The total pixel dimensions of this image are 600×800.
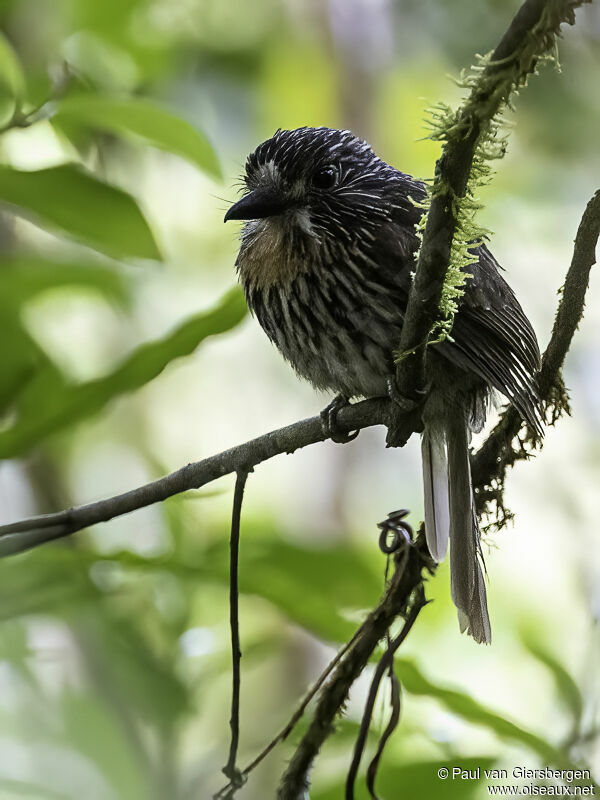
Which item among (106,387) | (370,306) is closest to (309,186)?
(370,306)

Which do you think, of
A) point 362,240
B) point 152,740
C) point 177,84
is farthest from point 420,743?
point 177,84

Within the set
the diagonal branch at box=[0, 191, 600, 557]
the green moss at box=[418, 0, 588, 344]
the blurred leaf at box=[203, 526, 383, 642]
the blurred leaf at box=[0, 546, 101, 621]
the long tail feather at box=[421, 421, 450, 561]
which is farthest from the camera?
the long tail feather at box=[421, 421, 450, 561]

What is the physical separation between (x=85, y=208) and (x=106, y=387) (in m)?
0.21

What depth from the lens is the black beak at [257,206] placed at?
1644 millimetres

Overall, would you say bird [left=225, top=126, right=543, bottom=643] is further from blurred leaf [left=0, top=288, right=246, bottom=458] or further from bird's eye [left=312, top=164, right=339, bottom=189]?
blurred leaf [left=0, top=288, right=246, bottom=458]

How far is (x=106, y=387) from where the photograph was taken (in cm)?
113

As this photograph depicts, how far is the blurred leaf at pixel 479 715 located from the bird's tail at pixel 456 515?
275 mm

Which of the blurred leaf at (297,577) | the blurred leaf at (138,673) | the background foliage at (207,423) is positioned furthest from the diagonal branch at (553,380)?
the blurred leaf at (138,673)

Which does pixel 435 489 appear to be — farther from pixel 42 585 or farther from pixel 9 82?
pixel 9 82

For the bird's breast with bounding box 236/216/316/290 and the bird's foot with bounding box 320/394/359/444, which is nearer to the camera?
the bird's foot with bounding box 320/394/359/444

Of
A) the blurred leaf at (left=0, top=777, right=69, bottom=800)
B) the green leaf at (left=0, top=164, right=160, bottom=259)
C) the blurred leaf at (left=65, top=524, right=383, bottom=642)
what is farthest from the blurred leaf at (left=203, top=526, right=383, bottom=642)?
the green leaf at (left=0, top=164, right=160, bottom=259)

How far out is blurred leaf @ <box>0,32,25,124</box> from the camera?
1129 mm

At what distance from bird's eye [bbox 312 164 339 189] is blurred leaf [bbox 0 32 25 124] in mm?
664

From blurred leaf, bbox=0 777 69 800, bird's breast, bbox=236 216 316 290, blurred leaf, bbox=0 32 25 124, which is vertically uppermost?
bird's breast, bbox=236 216 316 290
